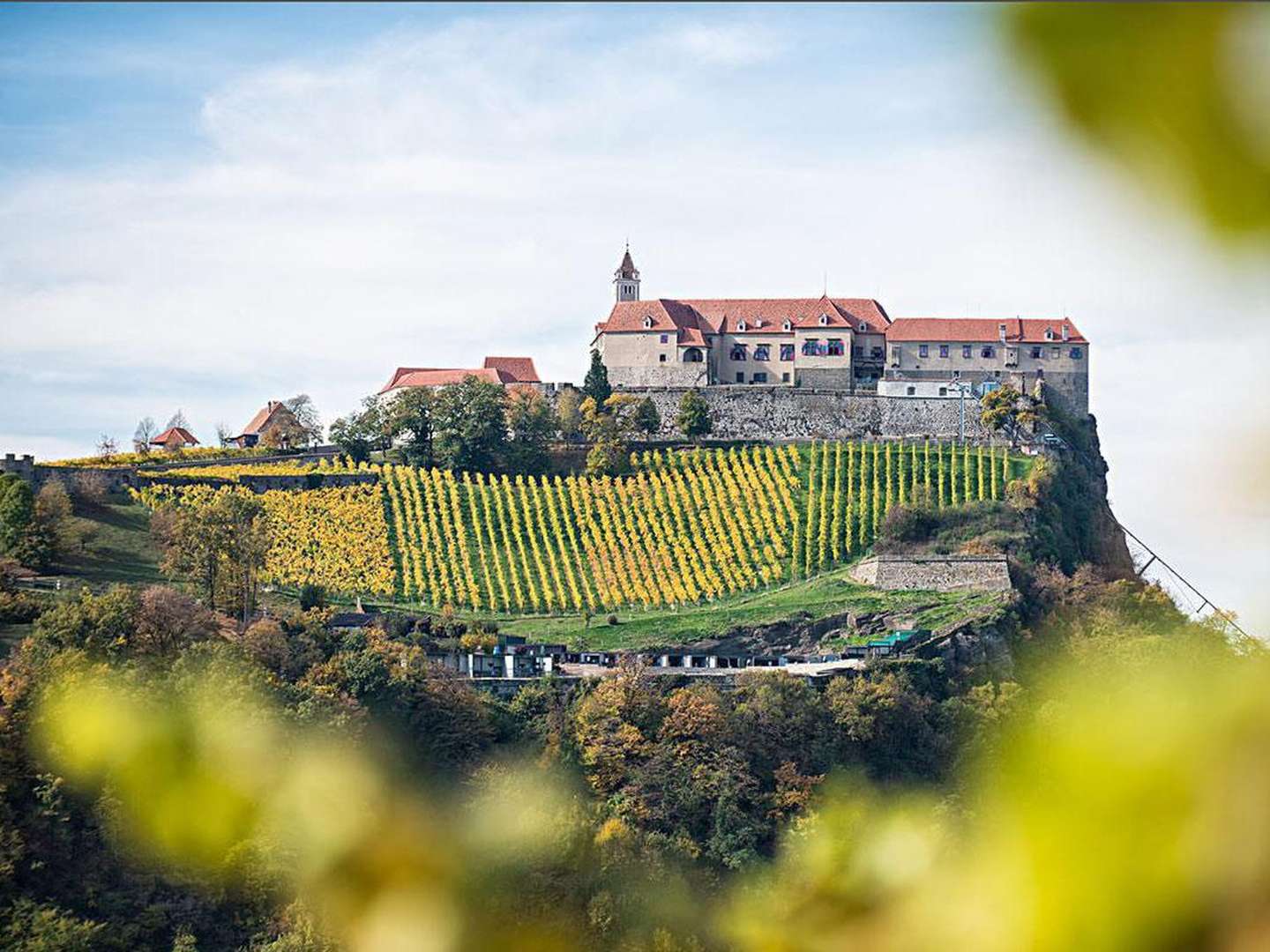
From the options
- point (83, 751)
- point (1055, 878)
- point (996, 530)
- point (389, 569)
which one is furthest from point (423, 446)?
point (1055, 878)

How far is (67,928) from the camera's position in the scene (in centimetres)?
2267

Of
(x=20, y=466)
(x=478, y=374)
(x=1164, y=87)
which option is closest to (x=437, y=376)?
(x=478, y=374)

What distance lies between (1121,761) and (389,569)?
3934cm

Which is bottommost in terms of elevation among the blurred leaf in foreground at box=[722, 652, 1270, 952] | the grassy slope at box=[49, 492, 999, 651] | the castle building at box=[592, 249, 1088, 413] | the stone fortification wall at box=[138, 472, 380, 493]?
the grassy slope at box=[49, 492, 999, 651]

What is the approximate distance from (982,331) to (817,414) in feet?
18.1

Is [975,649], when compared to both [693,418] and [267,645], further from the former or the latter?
[267,645]

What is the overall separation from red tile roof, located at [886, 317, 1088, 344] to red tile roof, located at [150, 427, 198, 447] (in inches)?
827

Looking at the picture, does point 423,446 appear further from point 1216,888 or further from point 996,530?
point 1216,888

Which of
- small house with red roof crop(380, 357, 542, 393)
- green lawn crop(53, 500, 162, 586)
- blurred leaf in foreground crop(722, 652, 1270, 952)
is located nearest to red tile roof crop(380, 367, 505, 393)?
small house with red roof crop(380, 357, 542, 393)

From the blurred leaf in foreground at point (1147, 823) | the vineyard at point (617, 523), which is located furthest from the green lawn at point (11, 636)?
the blurred leaf in foreground at point (1147, 823)

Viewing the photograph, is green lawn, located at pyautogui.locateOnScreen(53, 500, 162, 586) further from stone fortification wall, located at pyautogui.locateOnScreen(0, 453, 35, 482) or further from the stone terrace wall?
the stone terrace wall

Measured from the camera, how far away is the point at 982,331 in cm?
4834

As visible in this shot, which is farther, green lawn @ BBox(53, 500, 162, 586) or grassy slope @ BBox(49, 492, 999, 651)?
green lawn @ BBox(53, 500, 162, 586)

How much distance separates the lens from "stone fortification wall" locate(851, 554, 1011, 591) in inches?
1470
